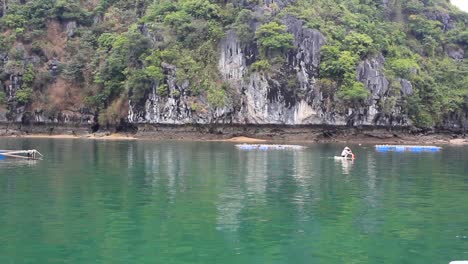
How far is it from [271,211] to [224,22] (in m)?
64.3

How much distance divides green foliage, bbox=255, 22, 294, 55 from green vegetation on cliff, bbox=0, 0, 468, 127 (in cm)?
17

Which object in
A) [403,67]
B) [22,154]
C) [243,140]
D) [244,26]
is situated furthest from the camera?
[403,67]

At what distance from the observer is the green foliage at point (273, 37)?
259 ft

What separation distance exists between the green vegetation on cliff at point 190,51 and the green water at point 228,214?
40979 mm

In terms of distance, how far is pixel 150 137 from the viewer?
265ft

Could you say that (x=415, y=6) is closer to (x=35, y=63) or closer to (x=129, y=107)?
(x=129, y=107)

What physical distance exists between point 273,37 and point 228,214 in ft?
192

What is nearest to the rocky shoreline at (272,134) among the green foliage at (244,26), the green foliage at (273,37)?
the green foliage at (273,37)

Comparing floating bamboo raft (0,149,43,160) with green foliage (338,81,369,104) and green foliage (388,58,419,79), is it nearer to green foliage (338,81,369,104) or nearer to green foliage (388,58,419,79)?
green foliage (338,81,369,104)

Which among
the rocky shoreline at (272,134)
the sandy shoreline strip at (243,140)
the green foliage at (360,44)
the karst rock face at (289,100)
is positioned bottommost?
the sandy shoreline strip at (243,140)

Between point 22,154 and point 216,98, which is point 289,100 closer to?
point 216,98

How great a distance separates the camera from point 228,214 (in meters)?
22.7

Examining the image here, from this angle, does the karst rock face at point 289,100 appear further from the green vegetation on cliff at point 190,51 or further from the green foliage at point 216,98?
the green vegetation on cliff at point 190,51

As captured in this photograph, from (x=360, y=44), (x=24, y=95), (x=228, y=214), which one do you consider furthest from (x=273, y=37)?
(x=228, y=214)
